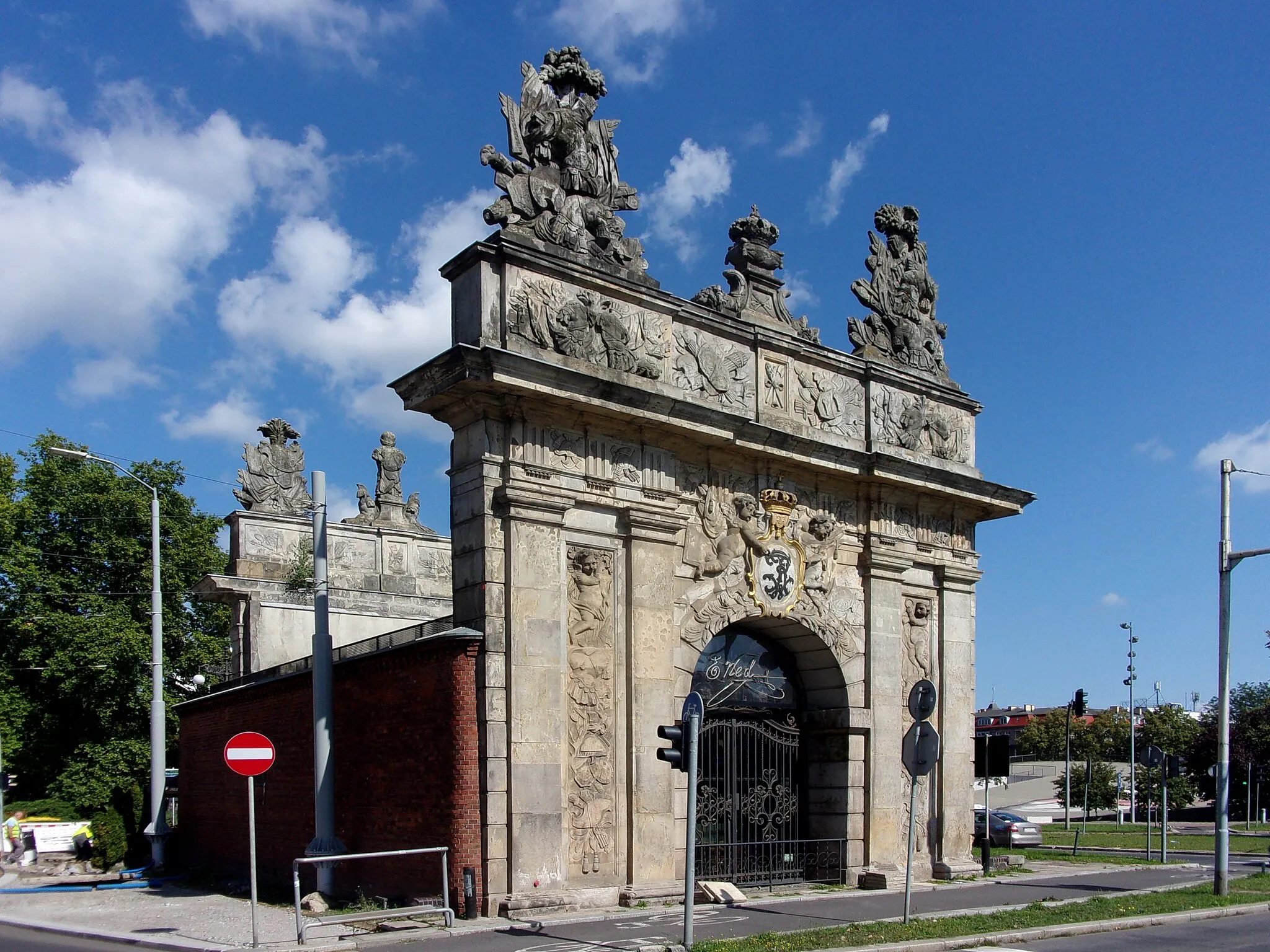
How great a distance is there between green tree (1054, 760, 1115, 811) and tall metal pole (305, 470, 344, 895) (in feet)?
165

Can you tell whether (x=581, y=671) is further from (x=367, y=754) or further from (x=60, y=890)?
(x=60, y=890)

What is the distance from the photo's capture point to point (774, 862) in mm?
16406

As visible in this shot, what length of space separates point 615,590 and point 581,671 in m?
1.14

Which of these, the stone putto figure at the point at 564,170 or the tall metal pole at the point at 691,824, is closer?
the tall metal pole at the point at 691,824

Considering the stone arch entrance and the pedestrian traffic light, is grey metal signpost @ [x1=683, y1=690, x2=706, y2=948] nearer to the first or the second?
the pedestrian traffic light

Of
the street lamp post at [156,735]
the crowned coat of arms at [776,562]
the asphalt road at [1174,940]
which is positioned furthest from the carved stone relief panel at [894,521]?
the street lamp post at [156,735]

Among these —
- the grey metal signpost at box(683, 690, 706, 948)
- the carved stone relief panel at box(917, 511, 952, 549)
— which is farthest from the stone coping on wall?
the carved stone relief panel at box(917, 511, 952, 549)

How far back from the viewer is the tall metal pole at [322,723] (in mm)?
14297

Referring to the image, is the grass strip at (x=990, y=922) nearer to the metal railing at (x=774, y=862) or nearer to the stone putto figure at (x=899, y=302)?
the metal railing at (x=774, y=862)

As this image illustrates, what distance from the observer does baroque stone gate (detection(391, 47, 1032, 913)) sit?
44.2 ft

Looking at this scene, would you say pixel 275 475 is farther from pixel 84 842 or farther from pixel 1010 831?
pixel 1010 831

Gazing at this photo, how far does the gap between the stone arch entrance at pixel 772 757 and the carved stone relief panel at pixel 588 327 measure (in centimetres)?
406

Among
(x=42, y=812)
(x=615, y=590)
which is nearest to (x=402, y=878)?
(x=615, y=590)

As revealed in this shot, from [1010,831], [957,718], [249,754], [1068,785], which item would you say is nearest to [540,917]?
[249,754]
